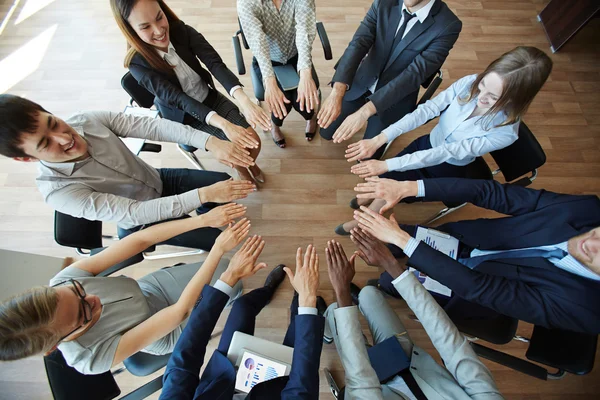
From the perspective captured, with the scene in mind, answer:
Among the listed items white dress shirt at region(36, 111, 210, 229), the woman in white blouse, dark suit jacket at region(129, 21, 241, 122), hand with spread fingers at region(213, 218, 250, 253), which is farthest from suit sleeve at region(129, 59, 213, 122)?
the woman in white blouse

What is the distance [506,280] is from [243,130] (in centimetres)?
A: 171

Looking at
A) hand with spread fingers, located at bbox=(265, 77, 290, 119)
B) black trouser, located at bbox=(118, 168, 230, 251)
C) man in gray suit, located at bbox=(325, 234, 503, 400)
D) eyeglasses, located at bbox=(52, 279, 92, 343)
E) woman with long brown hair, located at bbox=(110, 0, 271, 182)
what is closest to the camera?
eyeglasses, located at bbox=(52, 279, 92, 343)

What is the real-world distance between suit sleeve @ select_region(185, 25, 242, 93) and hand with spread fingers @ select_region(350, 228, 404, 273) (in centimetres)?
140

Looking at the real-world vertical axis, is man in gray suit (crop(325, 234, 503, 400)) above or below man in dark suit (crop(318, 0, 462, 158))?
below

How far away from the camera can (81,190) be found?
1496 mm

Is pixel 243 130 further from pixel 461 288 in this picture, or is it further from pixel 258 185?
pixel 461 288

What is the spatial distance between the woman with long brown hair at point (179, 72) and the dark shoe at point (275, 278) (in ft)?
2.50

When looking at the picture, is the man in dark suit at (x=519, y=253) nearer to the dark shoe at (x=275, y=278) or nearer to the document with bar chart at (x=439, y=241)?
the document with bar chart at (x=439, y=241)

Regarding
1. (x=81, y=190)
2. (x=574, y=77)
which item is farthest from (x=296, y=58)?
→ (x=574, y=77)

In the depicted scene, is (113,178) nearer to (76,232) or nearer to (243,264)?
(76,232)

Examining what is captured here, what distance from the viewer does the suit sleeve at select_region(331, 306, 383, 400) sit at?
127cm

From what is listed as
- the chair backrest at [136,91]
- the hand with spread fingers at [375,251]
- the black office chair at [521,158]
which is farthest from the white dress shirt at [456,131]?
the chair backrest at [136,91]

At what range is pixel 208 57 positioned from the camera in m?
2.07

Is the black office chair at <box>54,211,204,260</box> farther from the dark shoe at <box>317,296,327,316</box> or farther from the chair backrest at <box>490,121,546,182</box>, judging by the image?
the chair backrest at <box>490,121,546,182</box>
